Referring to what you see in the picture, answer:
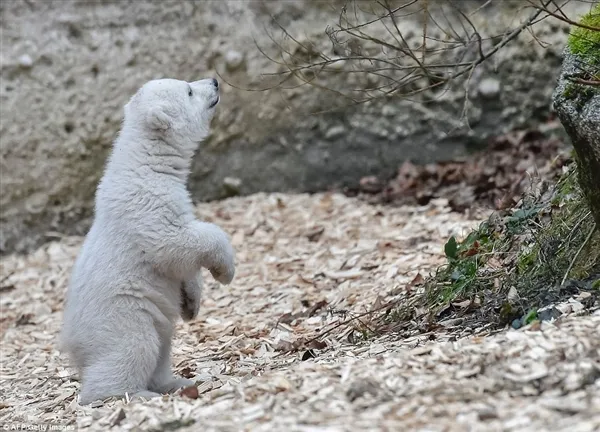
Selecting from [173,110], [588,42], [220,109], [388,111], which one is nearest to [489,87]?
[388,111]

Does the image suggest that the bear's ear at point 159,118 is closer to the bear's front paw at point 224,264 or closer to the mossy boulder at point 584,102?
the bear's front paw at point 224,264

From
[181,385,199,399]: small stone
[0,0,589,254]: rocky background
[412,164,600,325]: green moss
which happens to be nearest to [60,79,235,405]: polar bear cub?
[181,385,199,399]: small stone

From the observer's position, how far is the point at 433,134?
8953 millimetres

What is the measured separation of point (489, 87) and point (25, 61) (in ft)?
14.5

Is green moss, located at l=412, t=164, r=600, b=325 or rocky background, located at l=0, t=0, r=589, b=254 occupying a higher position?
rocky background, located at l=0, t=0, r=589, b=254

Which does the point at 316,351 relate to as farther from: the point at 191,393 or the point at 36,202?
the point at 36,202

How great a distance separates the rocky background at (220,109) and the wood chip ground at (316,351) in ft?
1.25

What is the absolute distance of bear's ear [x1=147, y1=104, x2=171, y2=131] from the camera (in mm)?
4875

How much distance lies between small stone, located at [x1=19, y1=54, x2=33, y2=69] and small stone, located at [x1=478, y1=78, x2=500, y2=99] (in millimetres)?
4296

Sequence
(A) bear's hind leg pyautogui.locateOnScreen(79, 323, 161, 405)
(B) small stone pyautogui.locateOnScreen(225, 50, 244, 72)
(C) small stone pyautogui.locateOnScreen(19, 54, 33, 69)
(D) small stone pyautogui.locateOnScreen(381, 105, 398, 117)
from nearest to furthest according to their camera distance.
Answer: (A) bear's hind leg pyautogui.locateOnScreen(79, 323, 161, 405), (C) small stone pyautogui.locateOnScreen(19, 54, 33, 69), (B) small stone pyautogui.locateOnScreen(225, 50, 244, 72), (D) small stone pyautogui.locateOnScreen(381, 105, 398, 117)

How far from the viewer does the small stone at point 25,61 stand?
8.48 metres

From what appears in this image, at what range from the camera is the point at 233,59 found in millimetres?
8789

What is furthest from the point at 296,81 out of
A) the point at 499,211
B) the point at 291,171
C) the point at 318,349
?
the point at 318,349

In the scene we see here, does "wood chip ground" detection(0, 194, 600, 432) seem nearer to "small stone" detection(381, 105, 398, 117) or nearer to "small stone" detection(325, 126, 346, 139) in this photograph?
"small stone" detection(325, 126, 346, 139)
